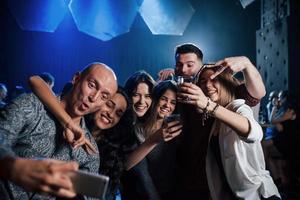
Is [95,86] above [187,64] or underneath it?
underneath

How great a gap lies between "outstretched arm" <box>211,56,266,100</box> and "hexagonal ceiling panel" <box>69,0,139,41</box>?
765cm

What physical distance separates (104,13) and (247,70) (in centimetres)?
785

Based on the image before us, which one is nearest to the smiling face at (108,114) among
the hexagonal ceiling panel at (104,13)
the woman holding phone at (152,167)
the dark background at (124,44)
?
the woman holding phone at (152,167)

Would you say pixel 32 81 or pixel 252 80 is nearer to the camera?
pixel 32 81

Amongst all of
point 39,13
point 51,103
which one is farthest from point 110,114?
point 39,13

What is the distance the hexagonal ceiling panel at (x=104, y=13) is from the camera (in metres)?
9.09

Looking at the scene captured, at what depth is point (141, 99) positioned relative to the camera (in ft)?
8.67

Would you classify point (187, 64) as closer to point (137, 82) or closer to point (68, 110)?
point (137, 82)

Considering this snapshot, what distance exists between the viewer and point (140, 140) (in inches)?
90.4

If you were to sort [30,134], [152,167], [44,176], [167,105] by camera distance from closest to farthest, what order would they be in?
[44,176] → [30,134] → [152,167] → [167,105]

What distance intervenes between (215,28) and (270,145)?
18.8ft

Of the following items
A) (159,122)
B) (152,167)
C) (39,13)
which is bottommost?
(152,167)

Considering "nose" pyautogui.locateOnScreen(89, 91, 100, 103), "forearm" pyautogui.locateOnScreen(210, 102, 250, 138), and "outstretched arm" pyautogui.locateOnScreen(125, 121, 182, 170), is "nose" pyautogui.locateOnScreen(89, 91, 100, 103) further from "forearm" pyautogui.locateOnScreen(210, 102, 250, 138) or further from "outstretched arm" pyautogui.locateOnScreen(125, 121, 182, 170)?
"forearm" pyautogui.locateOnScreen(210, 102, 250, 138)

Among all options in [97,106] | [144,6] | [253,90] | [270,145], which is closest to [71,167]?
[97,106]
